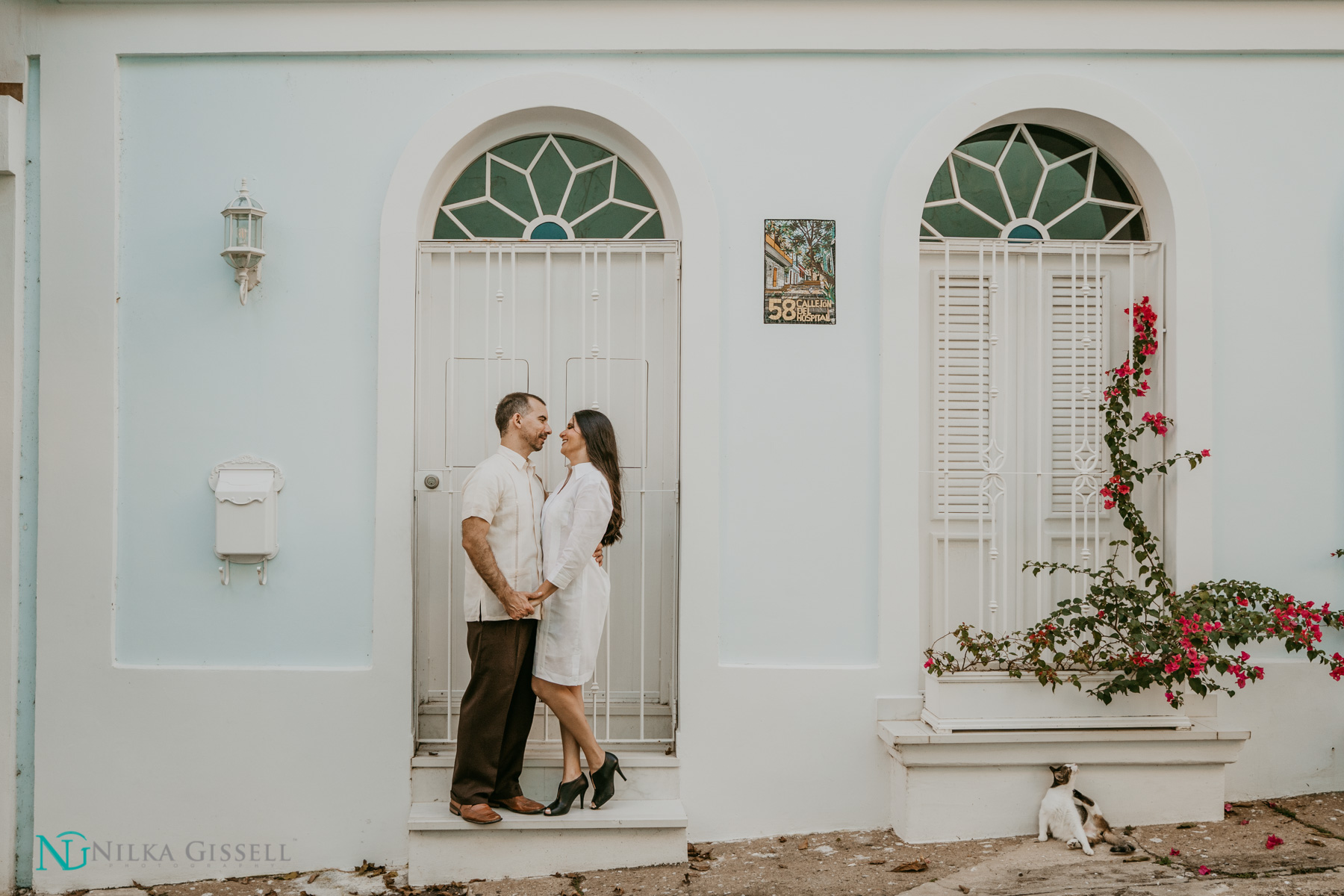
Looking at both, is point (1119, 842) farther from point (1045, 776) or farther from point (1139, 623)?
point (1139, 623)

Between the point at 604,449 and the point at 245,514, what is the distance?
1706mm

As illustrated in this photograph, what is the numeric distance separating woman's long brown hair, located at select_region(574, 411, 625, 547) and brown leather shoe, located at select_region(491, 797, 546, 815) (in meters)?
1.19

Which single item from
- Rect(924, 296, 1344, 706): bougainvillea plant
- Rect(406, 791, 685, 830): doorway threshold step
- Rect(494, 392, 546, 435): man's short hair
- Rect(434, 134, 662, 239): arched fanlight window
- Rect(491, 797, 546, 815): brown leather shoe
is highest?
Rect(434, 134, 662, 239): arched fanlight window

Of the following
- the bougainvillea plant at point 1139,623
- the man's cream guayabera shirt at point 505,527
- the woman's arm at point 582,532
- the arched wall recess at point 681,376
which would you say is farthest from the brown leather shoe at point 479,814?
the bougainvillea plant at point 1139,623

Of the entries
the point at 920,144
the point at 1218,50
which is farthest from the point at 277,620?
the point at 1218,50

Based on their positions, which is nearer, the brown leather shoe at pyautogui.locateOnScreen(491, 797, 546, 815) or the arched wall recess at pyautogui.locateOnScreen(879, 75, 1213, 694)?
the brown leather shoe at pyautogui.locateOnScreen(491, 797, 546, 815)

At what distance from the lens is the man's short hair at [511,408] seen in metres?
3.85

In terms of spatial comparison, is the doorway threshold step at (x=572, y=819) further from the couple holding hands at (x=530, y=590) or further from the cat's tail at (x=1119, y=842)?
the cat's tail at (x=1119, y=842)

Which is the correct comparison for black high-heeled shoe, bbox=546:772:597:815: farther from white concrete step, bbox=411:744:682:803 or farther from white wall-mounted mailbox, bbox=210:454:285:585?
white wall-mounted mailbox, bbox=210:454:285:585

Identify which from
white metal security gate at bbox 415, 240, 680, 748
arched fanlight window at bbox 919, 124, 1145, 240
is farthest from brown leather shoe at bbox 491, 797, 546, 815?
arched fanlight window at bbox 919, 124, 1145, 240

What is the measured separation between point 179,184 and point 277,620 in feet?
6.80

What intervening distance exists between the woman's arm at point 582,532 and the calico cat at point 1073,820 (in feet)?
7.38

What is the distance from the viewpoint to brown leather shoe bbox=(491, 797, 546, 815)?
12.7ft

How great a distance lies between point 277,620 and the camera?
13.8ft
